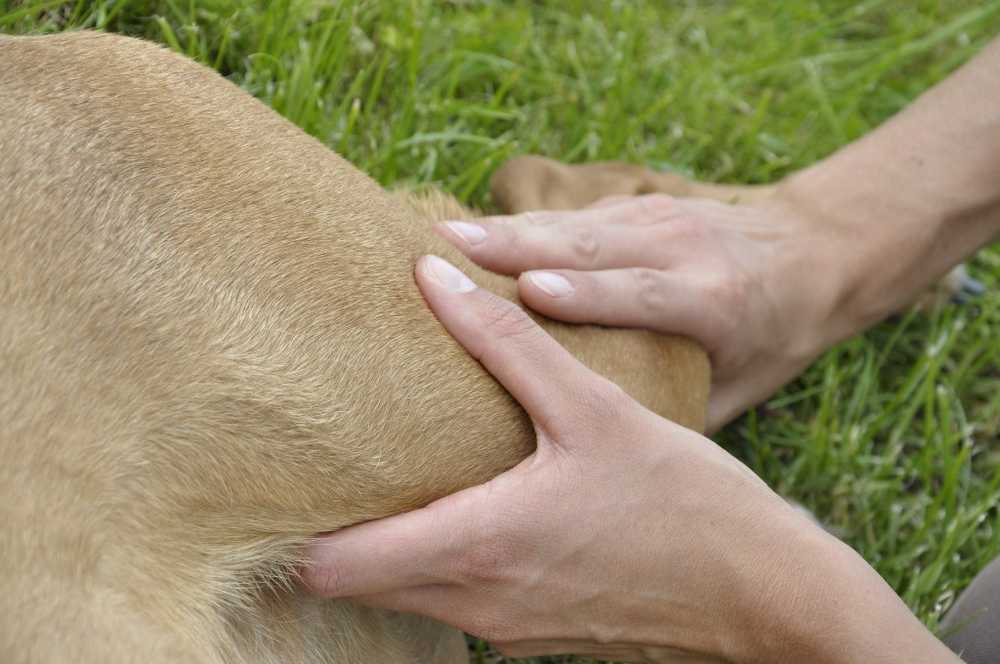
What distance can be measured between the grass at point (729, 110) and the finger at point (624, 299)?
2.62ft

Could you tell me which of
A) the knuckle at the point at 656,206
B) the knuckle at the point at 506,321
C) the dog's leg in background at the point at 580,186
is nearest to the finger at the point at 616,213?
the knuckle at the point at 656,206

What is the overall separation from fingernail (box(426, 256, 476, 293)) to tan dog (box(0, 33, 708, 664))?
0.04m

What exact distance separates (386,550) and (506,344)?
0.41 meters

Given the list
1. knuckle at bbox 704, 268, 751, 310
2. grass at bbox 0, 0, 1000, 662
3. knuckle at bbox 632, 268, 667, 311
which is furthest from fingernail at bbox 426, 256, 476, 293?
grass at bbox 0, 0, 1000, 662

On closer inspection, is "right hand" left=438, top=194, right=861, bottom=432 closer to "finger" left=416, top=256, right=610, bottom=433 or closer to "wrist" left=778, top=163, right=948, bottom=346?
"wrist" left=778, top=163, right=948, bottom=346

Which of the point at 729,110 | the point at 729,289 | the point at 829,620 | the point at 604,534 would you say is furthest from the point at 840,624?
the point at 729,110

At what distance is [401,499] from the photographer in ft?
5.97

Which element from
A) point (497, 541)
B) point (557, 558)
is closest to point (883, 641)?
point (557, 558)

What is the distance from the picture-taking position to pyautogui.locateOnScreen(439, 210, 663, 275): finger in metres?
2.26

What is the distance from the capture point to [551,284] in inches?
84.6

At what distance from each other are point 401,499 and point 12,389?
0.62 meters

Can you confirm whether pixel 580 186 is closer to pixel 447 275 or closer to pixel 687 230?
pixel 687 230

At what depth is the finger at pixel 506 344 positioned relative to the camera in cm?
192

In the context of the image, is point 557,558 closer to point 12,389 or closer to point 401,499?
point 401,499
